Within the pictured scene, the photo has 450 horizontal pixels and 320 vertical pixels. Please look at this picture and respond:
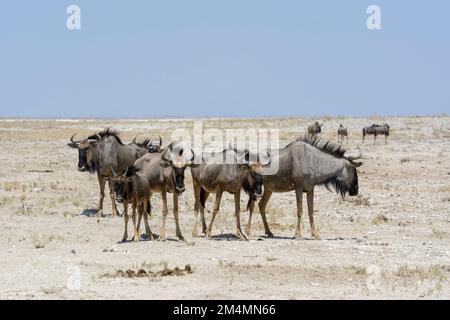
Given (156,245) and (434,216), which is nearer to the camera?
(156,245)

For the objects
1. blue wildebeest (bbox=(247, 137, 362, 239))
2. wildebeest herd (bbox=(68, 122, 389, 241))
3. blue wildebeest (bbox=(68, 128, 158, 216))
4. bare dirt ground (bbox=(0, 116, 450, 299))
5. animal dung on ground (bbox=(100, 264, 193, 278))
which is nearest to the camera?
bare dirt ground (bbox=(0, 116, 450, 299))

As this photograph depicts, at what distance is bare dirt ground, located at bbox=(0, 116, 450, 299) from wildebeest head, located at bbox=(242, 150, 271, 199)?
37.8 inches

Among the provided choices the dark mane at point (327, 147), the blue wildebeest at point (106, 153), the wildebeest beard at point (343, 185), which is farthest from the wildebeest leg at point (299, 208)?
the blue wildebeest at point (106, 153)

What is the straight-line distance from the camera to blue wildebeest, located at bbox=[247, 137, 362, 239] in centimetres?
1549

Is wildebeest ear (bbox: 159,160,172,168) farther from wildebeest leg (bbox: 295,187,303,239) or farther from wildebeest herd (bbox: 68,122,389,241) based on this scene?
wildebeest leg (bbox: 295,187,303,239)

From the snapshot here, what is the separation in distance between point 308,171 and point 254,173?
4.41ft

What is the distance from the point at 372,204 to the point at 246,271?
31.5 feet

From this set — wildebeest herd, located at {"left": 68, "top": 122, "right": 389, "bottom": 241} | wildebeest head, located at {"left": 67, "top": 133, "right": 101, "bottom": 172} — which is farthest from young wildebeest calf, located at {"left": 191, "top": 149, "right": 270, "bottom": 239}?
wildebeest head, located at {"left": 67, "top": 133, "right": 101, "bottom": 172}

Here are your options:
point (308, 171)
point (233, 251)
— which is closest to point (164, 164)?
point (233, 251)

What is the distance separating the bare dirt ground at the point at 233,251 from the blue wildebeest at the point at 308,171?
3.05ft

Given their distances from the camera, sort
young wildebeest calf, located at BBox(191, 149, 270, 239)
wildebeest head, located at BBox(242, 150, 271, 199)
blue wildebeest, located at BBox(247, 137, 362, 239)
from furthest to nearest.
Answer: blue wildebeest, located at BBox(247, 137, 362, 239) < young wildebeest calf, located at BBox(191, 149, 270, 239) < wildebeest head, located at BBox(242, 150, 271, 199)
